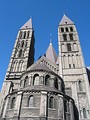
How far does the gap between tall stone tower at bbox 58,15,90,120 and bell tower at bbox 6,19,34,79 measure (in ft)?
22.5

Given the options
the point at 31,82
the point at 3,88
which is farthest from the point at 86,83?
the point at 3,88

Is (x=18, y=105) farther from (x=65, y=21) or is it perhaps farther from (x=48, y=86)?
(x=65, y=21)

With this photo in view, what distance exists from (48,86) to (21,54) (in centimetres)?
1374

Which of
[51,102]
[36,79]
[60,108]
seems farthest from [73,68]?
[60,108]

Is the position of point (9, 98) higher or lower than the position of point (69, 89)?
lower

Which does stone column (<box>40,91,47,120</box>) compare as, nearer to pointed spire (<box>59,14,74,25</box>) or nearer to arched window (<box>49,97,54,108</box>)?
arched window (<box>49,97,54,108</box>)

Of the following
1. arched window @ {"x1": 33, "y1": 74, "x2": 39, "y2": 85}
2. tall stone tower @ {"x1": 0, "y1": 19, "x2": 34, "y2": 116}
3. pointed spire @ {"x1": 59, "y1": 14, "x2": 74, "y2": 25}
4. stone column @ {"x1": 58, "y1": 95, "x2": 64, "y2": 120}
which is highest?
pointed spire @ {"x1": 59, "y1": 14, "x2": 74, "y2": 25}

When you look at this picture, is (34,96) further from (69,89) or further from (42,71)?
(69,89)

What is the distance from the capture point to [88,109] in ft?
69.9

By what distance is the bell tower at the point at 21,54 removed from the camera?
28414mm

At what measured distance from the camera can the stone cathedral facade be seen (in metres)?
17.5

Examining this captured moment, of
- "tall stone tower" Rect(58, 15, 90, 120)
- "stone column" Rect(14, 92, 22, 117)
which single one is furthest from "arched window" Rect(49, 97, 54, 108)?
"tall stone tower" Rect(58, 15, 90, 120)

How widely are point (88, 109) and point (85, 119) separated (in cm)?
152

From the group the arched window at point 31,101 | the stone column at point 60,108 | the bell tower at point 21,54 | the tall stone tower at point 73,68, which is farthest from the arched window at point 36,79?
the bell tower at point 21,54
